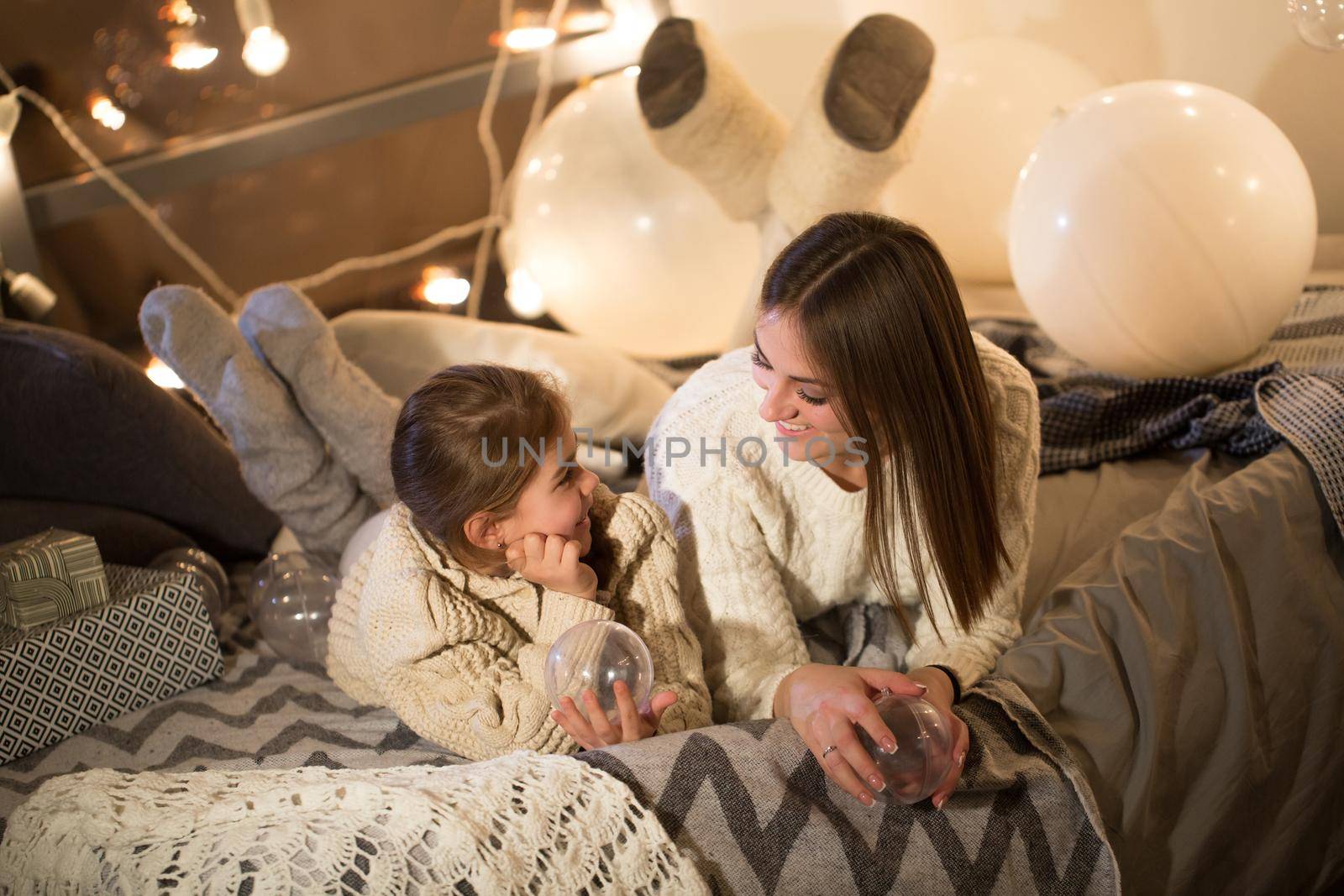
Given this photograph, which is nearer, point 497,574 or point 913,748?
point 913,748

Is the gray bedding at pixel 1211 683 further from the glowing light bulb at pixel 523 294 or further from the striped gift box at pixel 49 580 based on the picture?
the glowing light bulb at pixel 523 294

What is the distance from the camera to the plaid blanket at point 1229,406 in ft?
5.18

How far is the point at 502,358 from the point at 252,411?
15.7 inches

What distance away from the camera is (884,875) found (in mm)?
1096

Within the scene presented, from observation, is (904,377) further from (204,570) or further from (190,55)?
(190,55)

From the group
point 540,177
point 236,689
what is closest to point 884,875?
point 236,689

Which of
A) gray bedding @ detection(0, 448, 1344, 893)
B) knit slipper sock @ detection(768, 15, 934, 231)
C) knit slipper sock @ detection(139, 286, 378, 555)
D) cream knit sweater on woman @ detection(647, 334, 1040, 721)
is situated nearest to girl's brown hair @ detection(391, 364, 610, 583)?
cream knit sweater on woman @ detection(647, 334, 1040, 721)

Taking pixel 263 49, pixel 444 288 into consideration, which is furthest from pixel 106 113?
pixel 444 288

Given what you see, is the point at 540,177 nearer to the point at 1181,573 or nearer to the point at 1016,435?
the point at 1016,435

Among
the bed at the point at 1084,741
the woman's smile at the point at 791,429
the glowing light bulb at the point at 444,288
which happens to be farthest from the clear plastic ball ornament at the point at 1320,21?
the glowing light bulb at the point at 444,288

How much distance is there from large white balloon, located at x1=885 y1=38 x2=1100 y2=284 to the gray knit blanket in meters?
1.41

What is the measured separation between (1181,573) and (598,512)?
2.35 ft

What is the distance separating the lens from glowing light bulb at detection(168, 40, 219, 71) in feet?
9.95

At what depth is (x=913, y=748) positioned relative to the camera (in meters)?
1.04
